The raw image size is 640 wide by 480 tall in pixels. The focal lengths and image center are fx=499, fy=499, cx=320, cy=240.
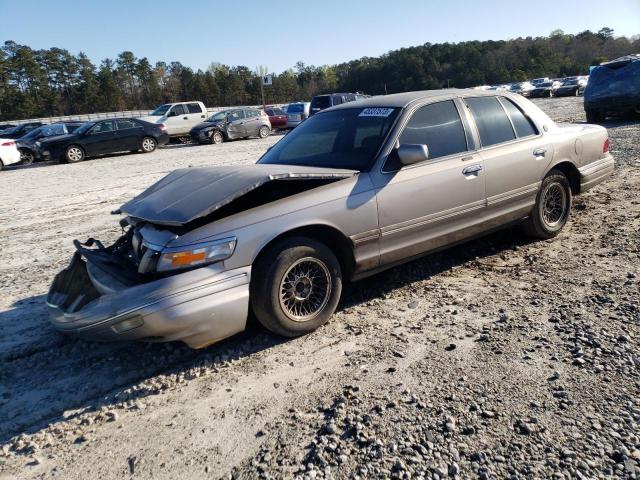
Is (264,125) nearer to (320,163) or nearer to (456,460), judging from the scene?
(320,163)

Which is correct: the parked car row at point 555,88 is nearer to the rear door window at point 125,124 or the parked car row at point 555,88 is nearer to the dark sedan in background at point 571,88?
the dark sedan in background at point 571,88

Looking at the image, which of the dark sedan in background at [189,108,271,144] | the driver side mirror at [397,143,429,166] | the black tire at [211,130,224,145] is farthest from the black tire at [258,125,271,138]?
the driver side mirror at [397,143,429,166]

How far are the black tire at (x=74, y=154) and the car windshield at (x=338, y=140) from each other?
15.2 metres

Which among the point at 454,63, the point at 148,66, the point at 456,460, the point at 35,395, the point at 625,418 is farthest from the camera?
the point at 454,63

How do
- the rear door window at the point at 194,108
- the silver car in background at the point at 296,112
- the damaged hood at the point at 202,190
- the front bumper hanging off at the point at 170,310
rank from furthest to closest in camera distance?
the silver car in background at the point at 296,112
the rear door window at the point at 194,108
the damaged hood at the point at 202,190
the front bumper hanging off at the point at 170,310

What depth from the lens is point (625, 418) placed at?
2553 mm

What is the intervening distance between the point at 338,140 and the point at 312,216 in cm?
120

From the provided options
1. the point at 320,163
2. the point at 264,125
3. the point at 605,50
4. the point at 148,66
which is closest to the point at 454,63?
the point at 605,50

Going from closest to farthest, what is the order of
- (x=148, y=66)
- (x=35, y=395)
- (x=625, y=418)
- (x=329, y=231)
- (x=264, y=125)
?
(x=625, y=418), (x=35, y=395), (x=329, y=231), (x=264, y=125), (x=148, y=66)

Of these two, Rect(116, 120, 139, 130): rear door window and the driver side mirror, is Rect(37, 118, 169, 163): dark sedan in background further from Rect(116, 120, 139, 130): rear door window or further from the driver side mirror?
the driver side mirror

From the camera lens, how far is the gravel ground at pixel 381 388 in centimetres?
243

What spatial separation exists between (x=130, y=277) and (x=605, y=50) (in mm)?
105098

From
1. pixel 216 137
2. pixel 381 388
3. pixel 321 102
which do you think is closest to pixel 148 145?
pixel 216 137

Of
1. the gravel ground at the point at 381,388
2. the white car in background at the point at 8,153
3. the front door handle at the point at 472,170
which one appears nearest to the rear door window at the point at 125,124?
the white car in background at the point at 8,153
